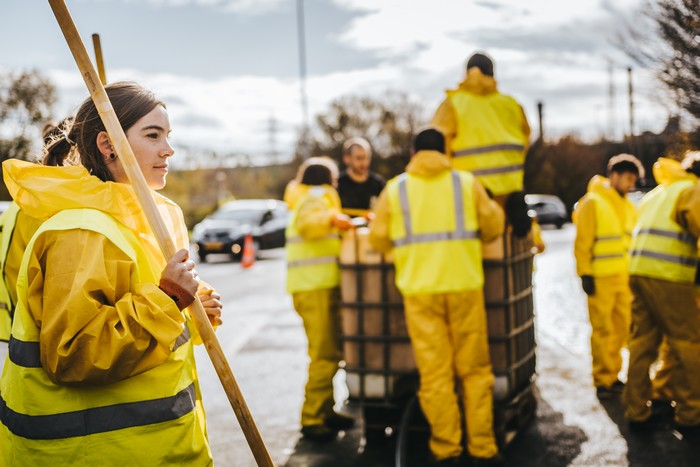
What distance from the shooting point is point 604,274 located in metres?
5.91

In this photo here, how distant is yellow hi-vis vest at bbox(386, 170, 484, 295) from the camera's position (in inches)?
165

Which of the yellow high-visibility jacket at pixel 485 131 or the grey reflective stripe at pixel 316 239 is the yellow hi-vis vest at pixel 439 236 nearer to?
the yellow high-visibility jacket at pixel 485 131

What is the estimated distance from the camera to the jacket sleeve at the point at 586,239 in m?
5.91

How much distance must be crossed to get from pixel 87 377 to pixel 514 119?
3696mm

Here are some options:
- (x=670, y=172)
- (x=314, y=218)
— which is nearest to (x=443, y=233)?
(x=314, y=218)

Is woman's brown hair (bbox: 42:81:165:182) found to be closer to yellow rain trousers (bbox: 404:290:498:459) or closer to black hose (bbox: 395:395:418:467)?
yellow rain trousers (bbox: 404:290:498:459)

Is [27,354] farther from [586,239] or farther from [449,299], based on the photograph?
[586,239]

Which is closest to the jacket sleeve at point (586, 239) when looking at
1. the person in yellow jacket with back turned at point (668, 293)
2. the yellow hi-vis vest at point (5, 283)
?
the person in yellow jacket with back turned at point (668, 293)

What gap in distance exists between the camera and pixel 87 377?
1879 millimetres

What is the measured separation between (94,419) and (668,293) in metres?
3.95

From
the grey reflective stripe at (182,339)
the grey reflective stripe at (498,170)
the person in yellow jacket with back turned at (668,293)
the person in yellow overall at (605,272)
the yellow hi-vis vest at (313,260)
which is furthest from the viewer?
the person in yellow overall at (605,272)

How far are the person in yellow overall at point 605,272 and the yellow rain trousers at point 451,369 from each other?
1.98m

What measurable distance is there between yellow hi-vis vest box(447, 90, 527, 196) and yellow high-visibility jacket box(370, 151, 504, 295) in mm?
527

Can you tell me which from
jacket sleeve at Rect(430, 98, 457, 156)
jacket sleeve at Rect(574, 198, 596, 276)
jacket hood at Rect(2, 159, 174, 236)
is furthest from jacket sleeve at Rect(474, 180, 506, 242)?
jacket hood at Rect(2, 159, 174, 236)
